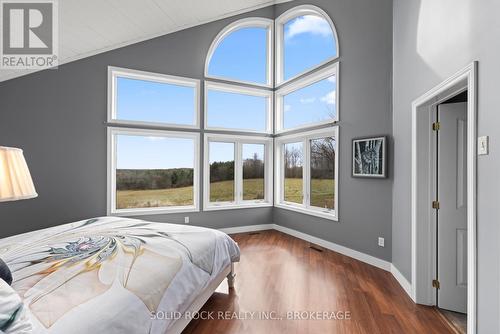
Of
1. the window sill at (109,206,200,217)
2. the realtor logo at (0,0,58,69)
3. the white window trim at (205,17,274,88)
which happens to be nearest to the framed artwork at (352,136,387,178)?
the white window trim at (205,17,274,88)

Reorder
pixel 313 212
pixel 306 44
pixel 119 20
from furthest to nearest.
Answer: pixel 306 44
pixel 313 212
pixel 119 20

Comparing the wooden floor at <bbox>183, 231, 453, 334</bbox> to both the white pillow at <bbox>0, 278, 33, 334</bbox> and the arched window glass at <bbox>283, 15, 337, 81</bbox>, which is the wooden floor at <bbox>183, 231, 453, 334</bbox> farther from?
the arched window glass at <bbox>283, 15, 337, 81</bbox>

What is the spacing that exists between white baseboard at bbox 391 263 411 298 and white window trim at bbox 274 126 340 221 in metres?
1.05

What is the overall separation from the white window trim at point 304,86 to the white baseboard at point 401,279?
2.25 m

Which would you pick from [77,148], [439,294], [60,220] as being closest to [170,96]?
[77,148]

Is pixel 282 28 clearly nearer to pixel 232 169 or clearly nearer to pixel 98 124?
pixel 232 169

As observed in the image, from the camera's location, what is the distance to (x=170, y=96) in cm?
444

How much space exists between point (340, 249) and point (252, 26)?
184 inches

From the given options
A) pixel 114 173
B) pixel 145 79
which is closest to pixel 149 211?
pixel 114 173

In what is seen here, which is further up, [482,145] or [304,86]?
[304,86]

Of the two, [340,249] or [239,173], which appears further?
[239,173]

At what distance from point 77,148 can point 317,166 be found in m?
4.02

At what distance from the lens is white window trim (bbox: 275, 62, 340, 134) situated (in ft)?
12.6

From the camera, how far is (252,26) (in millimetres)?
5051
